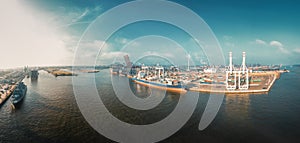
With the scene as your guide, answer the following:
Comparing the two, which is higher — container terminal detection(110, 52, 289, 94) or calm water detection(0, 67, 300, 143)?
container terminal detection(110, 52, 289, 94)

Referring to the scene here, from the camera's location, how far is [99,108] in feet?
22.4

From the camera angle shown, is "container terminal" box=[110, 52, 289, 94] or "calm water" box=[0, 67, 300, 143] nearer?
"calm water" box=[0, 67, 300, 143]

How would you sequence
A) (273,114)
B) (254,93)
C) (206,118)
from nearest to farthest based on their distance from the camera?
(206,118) < (273,114) < (254,93)

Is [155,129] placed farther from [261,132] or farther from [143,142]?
[261,132]

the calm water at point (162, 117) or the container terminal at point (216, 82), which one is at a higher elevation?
the container terminal at point (216, 82)

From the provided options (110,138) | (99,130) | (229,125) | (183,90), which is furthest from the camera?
(183,90)

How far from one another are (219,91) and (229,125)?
608 centimetres

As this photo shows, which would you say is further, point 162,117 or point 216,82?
point 216,82

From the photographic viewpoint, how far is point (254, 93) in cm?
1055

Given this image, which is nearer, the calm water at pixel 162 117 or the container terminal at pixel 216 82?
the calm water at pixel 162 117

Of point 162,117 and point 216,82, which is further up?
point 216,82

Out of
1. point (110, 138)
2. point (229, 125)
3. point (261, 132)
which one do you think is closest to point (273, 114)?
point (261, 132)

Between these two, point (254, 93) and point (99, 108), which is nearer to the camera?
point (99, 108)

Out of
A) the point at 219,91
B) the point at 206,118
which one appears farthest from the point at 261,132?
the point at 219,91
